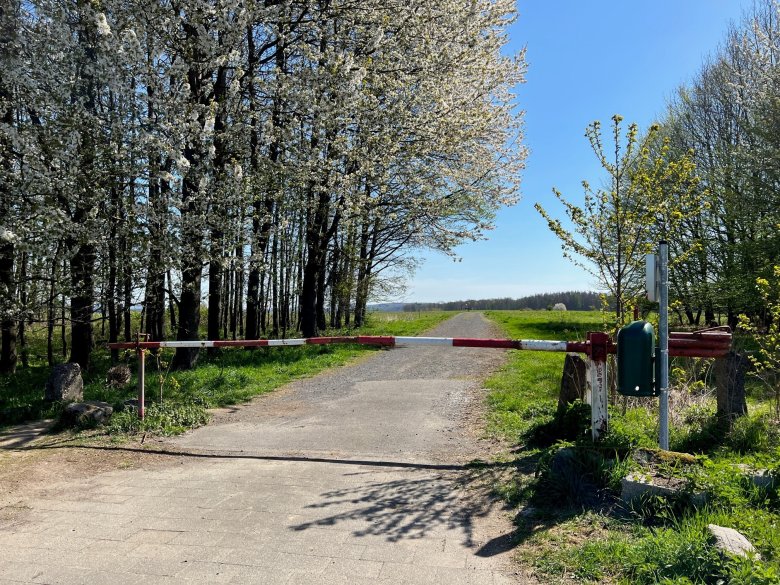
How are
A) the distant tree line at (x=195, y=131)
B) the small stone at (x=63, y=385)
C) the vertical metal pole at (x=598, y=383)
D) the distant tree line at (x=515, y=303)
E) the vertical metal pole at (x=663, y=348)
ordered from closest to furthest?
the vertical metal pole at (x=663, y=348) → the vertical metal pole at (x=598, y=383) → the small stone at (x=63, y=385) → the distant tree line at (x=195, y=131) → the distant tree line at (x=515, y=303)

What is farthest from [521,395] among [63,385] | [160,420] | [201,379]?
[63,385]

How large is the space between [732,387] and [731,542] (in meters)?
3.03

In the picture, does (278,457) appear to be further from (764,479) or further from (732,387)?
(732,387)

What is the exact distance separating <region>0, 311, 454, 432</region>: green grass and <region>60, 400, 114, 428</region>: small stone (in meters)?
0.66

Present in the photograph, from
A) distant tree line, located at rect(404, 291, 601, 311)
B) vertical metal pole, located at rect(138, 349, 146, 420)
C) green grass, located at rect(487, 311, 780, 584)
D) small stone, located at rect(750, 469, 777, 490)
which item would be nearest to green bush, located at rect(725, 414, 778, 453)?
green grass, located at rect(487, 311, 780, 584)

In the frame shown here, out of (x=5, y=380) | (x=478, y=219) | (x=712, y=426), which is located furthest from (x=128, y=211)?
(x=478, y=219)

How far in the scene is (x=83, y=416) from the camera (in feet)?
23.5

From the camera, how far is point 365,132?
1452cm

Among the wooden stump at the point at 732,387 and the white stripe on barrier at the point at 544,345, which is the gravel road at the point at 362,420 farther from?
the wooden stump at the point at 732,387

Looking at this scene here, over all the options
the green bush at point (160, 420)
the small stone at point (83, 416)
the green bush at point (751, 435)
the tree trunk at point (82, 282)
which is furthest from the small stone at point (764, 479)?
the tree trunk at point (82, 282)

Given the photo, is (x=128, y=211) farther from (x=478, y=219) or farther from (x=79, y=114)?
(x=478, y=219)

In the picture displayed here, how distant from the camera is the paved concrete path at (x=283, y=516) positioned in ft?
10.9

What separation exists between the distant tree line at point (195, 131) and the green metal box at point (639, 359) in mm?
8951

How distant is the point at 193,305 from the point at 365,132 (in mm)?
6215
